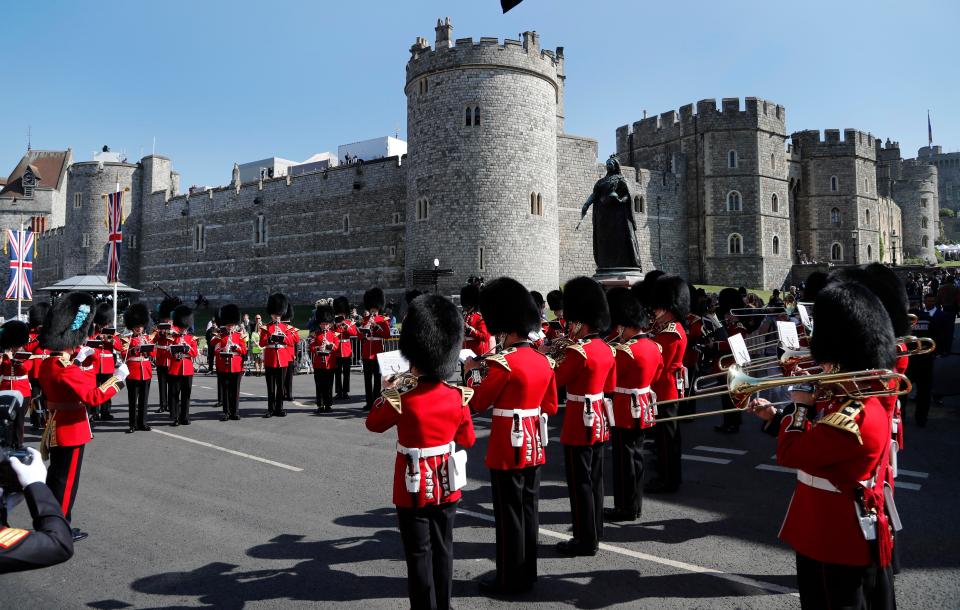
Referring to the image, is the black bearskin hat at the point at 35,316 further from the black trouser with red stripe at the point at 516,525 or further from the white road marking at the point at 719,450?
the white road marking at the point at 719,450

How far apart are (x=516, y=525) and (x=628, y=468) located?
156 cm

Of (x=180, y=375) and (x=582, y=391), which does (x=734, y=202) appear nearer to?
(x=180, y=375)

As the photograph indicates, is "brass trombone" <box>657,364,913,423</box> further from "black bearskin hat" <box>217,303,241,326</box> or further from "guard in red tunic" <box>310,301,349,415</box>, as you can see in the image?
"black bearskin hat" <box>217,303,241,326</box>

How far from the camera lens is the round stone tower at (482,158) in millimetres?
27047

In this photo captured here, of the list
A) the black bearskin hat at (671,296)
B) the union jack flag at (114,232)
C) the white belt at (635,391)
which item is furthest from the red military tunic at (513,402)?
the union jack flag at (114,232)

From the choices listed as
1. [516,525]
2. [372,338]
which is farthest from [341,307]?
[516,525]

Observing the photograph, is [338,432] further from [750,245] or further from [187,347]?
[750,245]

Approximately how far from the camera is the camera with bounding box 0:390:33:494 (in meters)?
2.08

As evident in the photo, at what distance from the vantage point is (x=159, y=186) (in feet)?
163

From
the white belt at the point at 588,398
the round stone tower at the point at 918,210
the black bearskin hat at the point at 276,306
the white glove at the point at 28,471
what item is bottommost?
the white belt at the point at 588,398

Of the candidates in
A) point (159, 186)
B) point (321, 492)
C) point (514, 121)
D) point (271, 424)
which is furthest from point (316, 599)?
point (159, 186)

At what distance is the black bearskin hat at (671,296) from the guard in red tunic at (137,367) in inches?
266

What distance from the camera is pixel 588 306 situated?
4.81 m

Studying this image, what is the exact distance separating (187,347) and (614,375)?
287 inches
